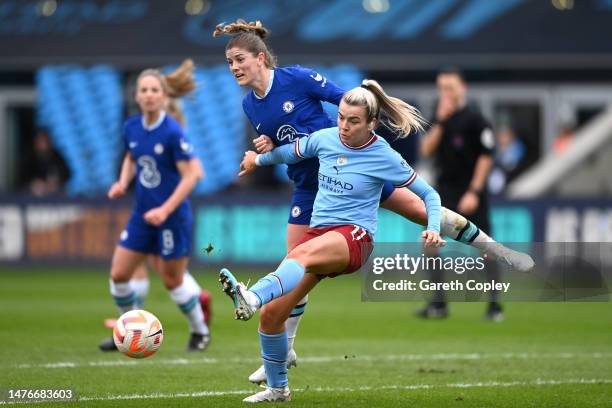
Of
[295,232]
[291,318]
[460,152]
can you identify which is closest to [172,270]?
[291,318]

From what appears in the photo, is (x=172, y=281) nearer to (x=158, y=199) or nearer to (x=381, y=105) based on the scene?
(x=158, y=199)

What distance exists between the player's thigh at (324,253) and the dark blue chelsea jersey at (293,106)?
1008 millimetres

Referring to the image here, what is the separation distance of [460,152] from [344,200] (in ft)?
19.9

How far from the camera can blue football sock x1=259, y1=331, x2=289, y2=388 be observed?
25.6 feet

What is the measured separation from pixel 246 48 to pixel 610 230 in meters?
11.4

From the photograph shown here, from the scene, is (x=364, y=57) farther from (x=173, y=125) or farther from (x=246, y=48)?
(x=246, y=48)

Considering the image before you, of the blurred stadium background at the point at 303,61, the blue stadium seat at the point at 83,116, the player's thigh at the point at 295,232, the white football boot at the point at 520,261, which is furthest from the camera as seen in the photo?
the blue stadium seat at the point at 83,116

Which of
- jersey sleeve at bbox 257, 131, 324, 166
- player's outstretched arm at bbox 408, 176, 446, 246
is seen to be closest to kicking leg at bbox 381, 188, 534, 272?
player's outstretched arm at bbox 408, 176, 446, 246

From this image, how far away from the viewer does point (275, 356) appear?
7.84 meters

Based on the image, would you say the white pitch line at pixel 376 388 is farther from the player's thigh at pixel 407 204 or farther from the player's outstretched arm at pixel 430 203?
the player's outstretched arm at pixel 430 203

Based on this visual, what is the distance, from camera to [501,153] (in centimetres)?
2312

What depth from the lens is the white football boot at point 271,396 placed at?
7.78 metres

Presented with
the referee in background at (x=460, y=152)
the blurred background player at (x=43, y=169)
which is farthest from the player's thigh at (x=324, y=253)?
the blurred background player at (x=43, y=169)

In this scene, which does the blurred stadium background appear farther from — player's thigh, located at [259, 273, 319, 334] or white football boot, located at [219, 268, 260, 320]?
white football boot, located at [219, 268, 260, 320]
